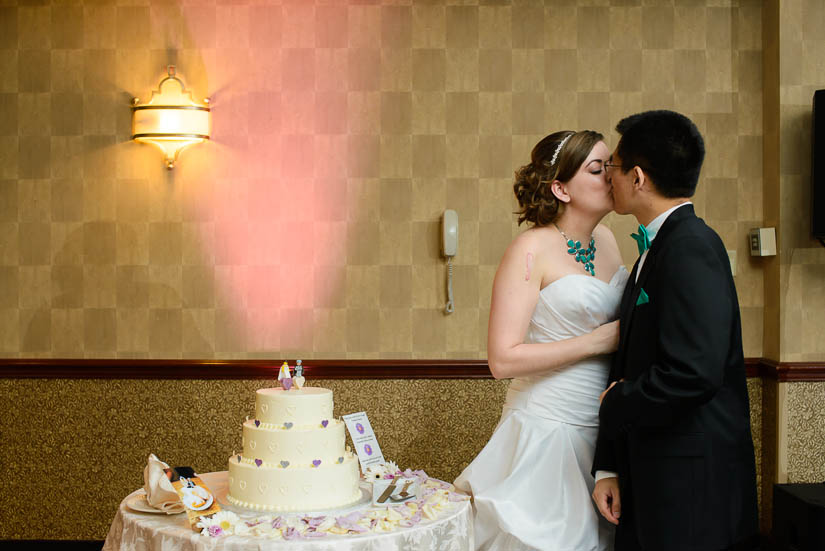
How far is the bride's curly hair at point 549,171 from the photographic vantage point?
9.09 ft

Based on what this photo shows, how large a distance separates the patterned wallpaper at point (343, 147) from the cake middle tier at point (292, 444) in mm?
1922

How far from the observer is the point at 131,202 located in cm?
446

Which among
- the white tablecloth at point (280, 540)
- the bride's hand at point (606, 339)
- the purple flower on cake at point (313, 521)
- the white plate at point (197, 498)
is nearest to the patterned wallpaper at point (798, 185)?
the bride's hand at point (606, 339)

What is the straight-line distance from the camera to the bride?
100 inches

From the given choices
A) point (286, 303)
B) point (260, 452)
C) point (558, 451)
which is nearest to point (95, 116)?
point (286, 303)

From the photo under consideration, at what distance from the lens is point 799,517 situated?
3.70m

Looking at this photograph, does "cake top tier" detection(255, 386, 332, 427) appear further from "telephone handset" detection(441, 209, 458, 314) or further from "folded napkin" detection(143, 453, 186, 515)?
"telephone handset" detection(441, 209, 458, 314)

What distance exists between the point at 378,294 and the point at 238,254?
30.7 inches

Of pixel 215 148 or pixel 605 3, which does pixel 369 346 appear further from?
pixel 605 3

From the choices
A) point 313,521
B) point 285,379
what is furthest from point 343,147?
point 313,521

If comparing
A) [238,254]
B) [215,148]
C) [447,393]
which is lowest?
[447,393]

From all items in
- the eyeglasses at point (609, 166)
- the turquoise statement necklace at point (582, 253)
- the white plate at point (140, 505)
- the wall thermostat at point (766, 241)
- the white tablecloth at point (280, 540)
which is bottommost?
the white tablecloth at point (280, 540)

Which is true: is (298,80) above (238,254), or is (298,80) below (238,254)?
above

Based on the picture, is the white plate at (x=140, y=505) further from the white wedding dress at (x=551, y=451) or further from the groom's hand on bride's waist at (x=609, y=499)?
the groom's hand on bride's waist at (x=609, y=499)
